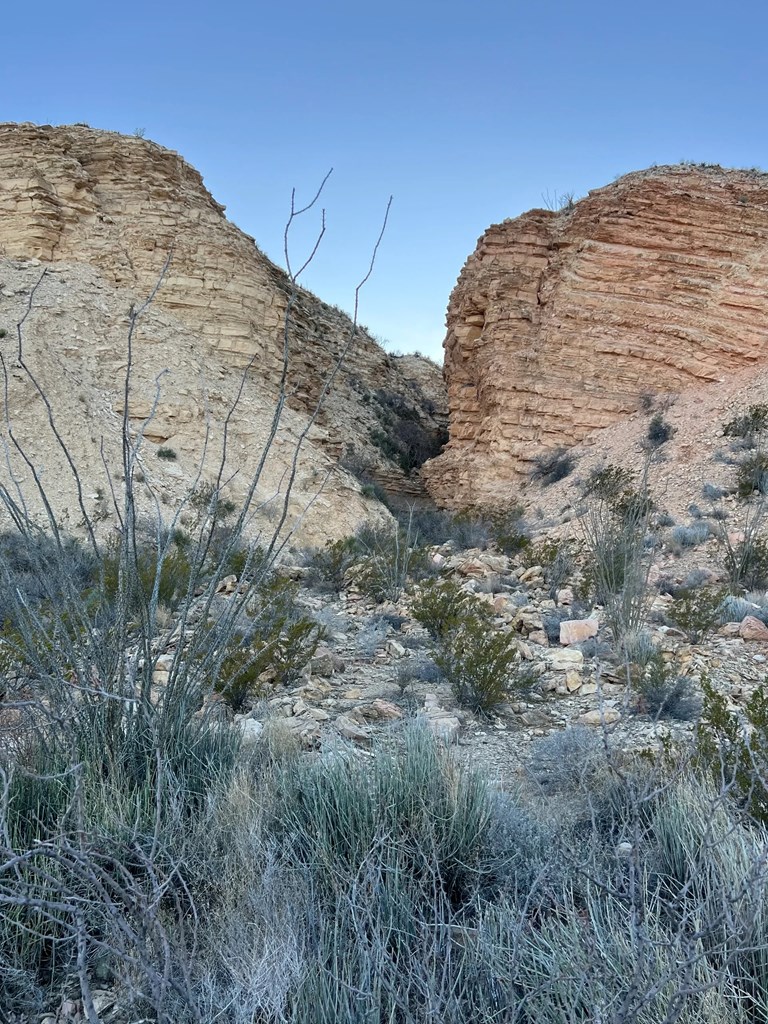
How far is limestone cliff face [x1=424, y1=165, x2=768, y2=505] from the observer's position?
17547 millimetres

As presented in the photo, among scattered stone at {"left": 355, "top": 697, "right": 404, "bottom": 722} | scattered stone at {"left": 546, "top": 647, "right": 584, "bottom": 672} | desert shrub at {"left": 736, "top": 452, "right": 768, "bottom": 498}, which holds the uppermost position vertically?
desert shrub at {"left": 736, "top": 452, "right": 768, "bottom": 498}

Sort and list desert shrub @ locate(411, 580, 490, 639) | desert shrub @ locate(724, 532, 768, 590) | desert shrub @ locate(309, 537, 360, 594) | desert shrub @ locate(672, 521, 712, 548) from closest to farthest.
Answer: desert shrub @ locate(411, 580, 490, 639)
desert shrub @ locate(724, 532, 768, 590)
desert shrub @ locate(309, 537, 360, 594)
desert shrub @ locate(672, 521, 712, 548)

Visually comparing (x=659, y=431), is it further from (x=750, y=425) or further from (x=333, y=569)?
(x=333, y=569)

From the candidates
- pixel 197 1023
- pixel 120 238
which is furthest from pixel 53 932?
pixel 120 238

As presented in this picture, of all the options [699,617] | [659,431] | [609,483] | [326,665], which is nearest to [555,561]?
[699,617]

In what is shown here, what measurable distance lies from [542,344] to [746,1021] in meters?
19.0

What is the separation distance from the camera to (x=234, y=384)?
1830 centimetres

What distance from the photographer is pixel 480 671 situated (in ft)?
15.9

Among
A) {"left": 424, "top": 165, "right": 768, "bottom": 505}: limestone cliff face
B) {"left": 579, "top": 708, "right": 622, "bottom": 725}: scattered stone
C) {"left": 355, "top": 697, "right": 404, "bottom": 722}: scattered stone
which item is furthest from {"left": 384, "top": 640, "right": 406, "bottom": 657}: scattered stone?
{"left": 424, "top": 165, "right": 768, "bottom": 505}: limestone cliff face

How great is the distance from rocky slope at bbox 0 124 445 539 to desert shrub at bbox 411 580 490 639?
8.15 metres

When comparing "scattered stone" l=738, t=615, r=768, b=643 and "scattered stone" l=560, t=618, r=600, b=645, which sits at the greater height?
"scattered stone" l=738, t=615, r=768, b=643

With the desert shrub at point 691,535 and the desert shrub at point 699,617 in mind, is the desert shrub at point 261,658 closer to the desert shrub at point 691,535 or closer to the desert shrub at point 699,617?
the desert shrub at point 699,617

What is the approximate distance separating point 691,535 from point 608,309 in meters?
9.53

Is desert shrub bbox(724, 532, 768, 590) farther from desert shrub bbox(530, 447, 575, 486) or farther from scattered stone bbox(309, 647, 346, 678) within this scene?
desert shrub bbox(530, 447, 575, 486)
